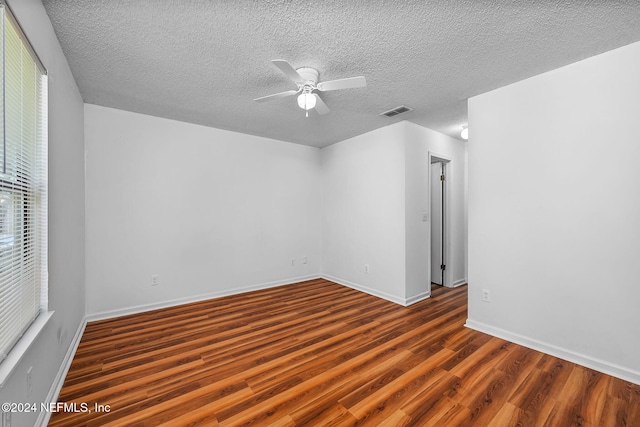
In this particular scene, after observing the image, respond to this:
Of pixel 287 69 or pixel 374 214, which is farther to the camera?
pixel 374 214

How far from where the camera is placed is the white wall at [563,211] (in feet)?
6.72

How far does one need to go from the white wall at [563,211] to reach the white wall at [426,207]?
891mm

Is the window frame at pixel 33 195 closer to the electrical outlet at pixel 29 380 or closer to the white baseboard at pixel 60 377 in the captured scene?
the electrical outlet at pixel 29 380

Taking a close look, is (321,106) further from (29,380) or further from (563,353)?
(563,353)

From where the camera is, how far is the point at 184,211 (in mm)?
3768

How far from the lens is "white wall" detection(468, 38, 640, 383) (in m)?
2.05

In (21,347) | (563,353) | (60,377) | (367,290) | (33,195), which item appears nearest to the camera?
(21,347)

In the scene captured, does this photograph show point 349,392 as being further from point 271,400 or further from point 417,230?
point 417,230

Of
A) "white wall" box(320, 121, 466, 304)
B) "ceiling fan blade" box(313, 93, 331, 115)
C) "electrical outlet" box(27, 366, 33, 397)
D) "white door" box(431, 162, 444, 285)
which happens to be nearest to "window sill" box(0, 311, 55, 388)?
"electrical outlet" box(27, 366, 33, 397)

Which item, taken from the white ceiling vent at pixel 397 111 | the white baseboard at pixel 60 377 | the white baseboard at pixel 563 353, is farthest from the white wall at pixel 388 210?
the white baseboard at pixel 60 377

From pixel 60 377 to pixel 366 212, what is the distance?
12.4ft

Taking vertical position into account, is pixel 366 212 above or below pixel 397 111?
below

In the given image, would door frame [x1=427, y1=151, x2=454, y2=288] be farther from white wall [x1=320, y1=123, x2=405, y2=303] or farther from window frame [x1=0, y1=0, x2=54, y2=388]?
window frame [x1=0, y1=0, x2=54, y2=388]

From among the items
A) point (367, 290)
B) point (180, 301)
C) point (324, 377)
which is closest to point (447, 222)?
point (367, 290)
